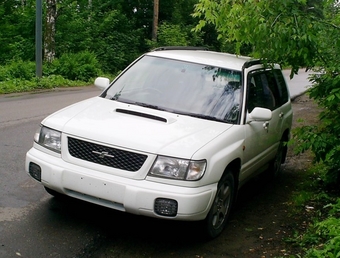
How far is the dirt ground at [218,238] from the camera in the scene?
4.62m

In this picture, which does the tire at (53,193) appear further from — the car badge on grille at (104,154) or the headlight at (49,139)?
the car badge on grille at (104,154)

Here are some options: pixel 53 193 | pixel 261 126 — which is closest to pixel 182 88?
pixel 261 126

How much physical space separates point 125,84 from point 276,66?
2.50 m

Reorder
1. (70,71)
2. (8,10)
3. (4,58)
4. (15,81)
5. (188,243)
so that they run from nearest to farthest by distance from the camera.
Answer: (188,243)
(15,81)
(70,71)
(4,58)
(8,10)

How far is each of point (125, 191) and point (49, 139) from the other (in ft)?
3.48

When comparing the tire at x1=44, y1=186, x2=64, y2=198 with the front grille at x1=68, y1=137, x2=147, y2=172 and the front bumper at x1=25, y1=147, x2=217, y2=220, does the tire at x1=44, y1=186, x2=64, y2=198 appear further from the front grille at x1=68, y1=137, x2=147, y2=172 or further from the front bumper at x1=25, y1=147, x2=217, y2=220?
the front grille at x1=68, y1=137, x2=147, y2=172

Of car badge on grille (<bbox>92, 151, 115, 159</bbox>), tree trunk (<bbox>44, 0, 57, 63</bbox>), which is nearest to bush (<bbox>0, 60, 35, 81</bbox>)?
tree trunk (<bbox>44, 0, 57, 63</bbox>)

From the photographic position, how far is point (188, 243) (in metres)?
4.86

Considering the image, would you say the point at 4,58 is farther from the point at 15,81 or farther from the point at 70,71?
the point at 15,81

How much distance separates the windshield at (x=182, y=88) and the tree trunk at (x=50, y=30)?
52.9ft

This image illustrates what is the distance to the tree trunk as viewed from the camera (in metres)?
21.0

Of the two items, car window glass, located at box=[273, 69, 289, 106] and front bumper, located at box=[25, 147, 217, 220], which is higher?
car window glass, located at box=[273, 69, 289, 106]

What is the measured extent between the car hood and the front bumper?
1.00 ft

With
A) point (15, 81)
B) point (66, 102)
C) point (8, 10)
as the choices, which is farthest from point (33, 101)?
point (8, 10)
